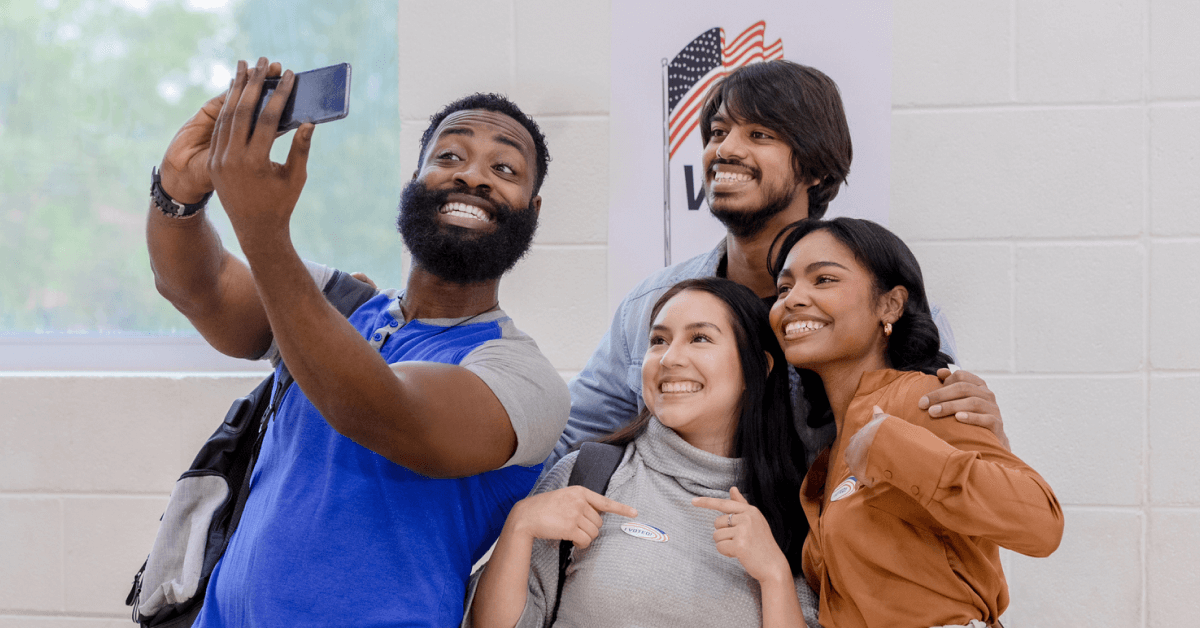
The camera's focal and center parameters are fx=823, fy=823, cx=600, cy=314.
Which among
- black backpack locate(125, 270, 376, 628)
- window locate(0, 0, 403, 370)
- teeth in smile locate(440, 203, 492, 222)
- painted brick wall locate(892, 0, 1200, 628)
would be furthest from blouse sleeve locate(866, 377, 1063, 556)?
window locate(0, 0, 403, 370)

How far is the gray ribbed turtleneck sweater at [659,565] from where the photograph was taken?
124 cm

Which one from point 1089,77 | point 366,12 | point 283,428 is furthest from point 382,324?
point 1089,77

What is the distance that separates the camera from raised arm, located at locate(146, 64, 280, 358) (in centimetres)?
121

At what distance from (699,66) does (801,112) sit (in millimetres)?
591

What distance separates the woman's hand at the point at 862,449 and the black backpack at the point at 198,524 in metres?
0.87

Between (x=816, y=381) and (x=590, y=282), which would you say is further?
(x=590, y=282)

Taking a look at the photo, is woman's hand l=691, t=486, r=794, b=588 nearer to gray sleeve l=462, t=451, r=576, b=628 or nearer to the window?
gray sleeve l=462, t=451, r=576, b=628

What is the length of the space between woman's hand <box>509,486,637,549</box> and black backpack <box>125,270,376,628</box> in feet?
1.42

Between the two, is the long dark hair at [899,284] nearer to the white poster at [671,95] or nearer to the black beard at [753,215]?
the black beard at [753,215]

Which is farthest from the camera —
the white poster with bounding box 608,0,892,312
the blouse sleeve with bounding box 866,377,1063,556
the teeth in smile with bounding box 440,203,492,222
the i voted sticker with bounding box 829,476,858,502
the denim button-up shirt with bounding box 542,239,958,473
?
the white poster with bounding box 608,0,892,312

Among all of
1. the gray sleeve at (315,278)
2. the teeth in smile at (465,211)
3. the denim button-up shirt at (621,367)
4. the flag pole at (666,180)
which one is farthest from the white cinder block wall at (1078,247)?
the gray sleeve at (315,278)

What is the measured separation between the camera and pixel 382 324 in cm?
139

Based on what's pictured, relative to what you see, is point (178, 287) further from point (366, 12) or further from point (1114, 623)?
point (1114, 623)

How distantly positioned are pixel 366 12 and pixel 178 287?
4.43 feet
